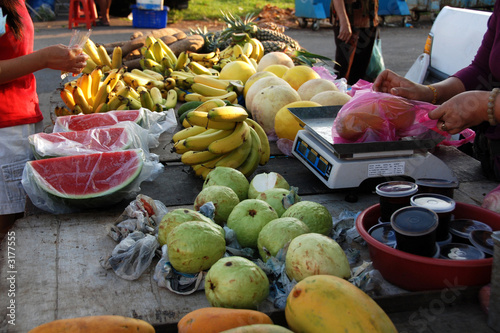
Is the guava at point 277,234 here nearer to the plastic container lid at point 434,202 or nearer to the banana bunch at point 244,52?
the plastic container lid at point 434,202

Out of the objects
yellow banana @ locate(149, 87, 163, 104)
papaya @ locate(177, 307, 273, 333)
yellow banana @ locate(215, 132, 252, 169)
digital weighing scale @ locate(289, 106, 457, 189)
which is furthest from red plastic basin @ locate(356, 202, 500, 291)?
yellow banana @ locate(149, 87, 163, 104)

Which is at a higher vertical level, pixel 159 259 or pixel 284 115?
pixel 284 115

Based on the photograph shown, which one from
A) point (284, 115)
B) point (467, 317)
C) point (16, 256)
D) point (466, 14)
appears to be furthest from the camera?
point (466, 14)

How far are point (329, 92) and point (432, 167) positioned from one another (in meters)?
1.10

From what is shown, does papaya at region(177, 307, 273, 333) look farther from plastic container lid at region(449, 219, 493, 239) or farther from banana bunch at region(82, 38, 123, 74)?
banana bunch at region(82, 38, 123, 74)

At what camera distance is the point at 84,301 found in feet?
5.10

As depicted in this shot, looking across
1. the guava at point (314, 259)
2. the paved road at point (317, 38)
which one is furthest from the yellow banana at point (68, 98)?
the paved road at point (317, 38)

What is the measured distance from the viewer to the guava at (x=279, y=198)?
199 cm

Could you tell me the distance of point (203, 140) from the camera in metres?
2.59

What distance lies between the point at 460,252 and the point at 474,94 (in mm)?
808

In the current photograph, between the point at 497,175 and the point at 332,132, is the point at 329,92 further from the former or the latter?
the point at 497,175

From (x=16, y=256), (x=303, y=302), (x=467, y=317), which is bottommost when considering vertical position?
(x=16, y=256)

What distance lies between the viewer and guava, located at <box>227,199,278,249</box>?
1.80 m

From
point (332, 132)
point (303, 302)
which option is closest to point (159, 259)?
point (303, 302)
